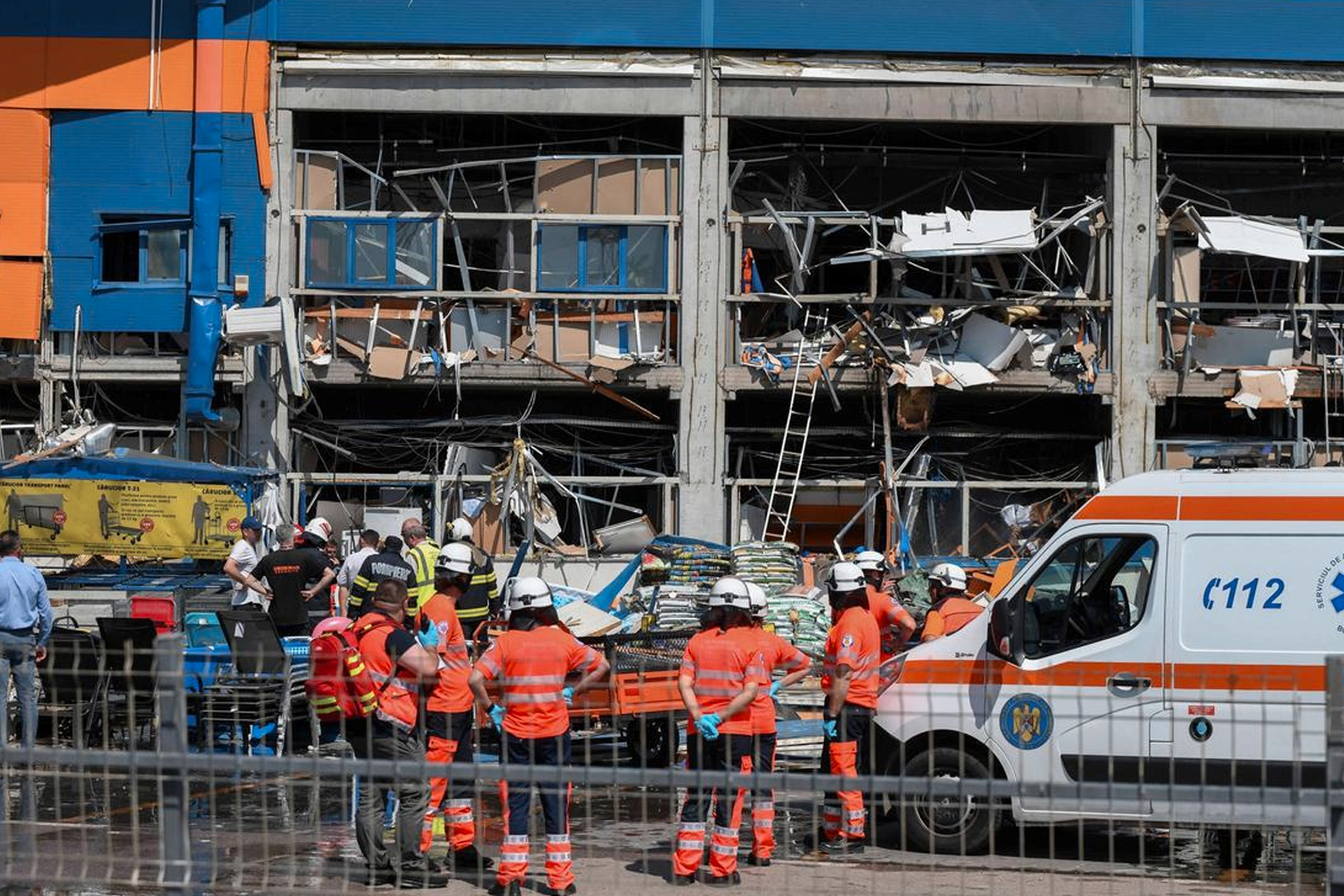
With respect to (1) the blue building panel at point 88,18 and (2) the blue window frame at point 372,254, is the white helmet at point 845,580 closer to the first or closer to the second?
(2) the blue window frame at point 372,254

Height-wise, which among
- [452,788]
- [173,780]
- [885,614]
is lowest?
[452,788]

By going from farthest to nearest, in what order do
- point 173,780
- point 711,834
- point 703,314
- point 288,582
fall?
point 703,314
point 288,582
point 711,834
point 173,780

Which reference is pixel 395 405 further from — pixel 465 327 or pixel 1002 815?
pixel 1002 815

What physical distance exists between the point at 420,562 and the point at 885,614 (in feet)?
14.5

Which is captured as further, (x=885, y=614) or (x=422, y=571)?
(x=422, y=571)

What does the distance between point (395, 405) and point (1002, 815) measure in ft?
53.0

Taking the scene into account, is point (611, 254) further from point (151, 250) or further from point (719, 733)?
point (719, 733)

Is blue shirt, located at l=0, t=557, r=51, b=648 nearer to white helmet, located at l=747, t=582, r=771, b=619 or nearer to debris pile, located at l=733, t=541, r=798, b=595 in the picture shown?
white helmet, located at l=747, t=582, r=771, b=619

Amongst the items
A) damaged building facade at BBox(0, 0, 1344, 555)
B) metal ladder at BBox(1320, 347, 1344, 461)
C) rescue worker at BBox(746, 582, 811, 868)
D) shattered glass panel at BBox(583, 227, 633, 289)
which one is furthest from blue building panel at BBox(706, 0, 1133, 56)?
rescue worker at BBox(746, 582, 811, 868)

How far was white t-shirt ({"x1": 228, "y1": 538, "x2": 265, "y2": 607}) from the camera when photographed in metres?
17.7

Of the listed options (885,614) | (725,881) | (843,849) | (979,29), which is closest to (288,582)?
(885,614)

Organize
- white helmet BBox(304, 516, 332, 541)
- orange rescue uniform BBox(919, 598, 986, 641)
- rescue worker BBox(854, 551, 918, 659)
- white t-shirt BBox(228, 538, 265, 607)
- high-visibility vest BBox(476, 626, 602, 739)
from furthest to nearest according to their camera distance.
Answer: white t-shirt BBox(228, 538, 265, 607) < white helmet BBox(304, 516, 332, 541) < orange rescue uniform BBox(919, 598, 986, 641) < rescue worker BBox(854, 551, 918, 659) < high-visibility vest BBox(476, 626, 602, 739)

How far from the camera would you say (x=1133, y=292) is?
80.0ft

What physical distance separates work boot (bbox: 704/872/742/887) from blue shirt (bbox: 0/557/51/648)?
Result: 6101 mm
